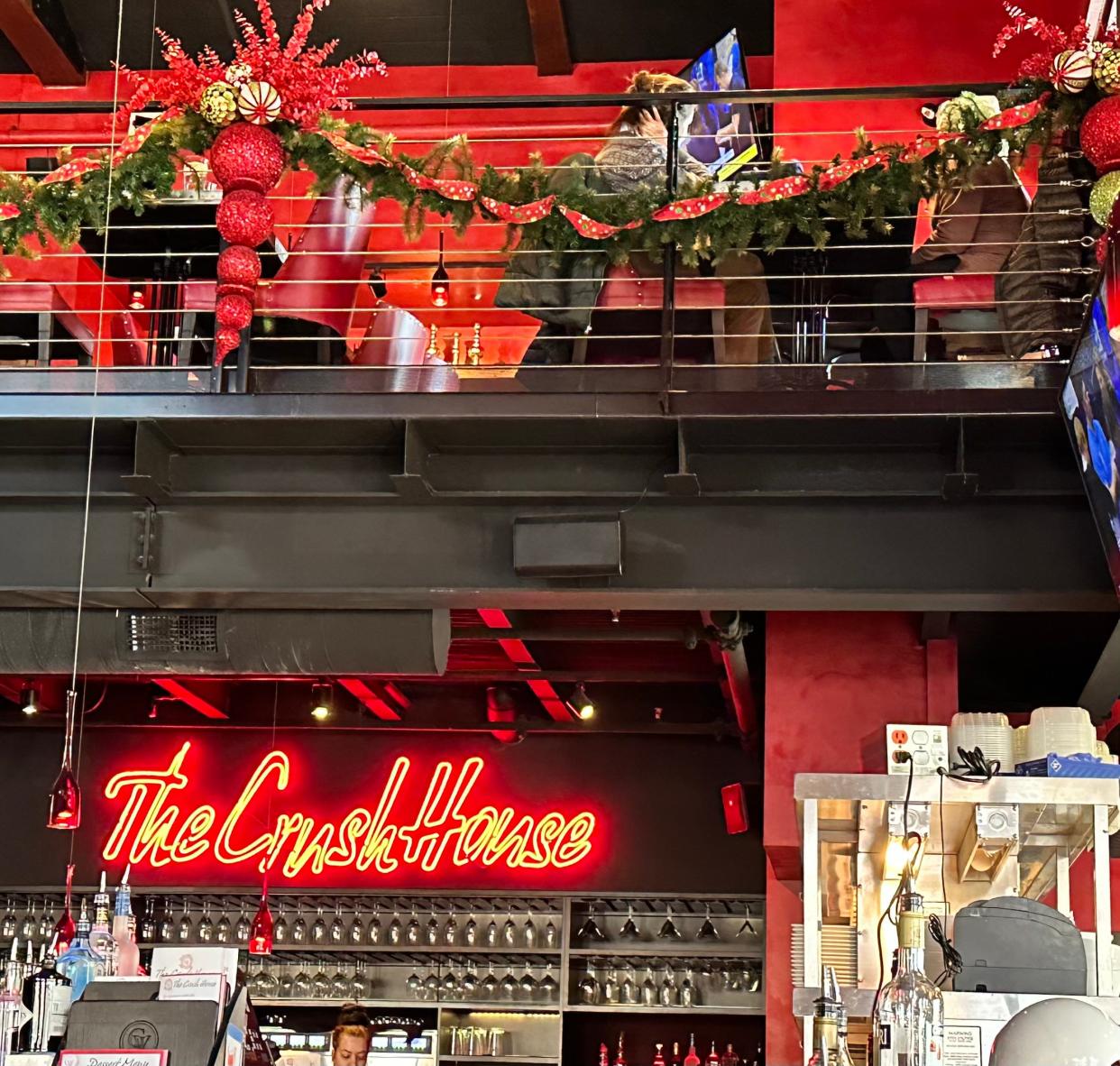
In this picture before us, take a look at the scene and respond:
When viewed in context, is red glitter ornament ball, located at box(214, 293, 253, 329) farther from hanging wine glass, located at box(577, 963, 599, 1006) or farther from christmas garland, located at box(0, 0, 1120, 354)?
hanging wine glass, located at box(577, 963, 599, 1006)

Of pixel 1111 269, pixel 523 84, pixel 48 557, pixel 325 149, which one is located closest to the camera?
pixel 1111 269

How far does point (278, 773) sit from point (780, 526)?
244 inches

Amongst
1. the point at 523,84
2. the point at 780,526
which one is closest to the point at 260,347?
the point at 780,526

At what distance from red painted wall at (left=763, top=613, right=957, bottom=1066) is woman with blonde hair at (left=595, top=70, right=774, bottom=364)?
1602 mm

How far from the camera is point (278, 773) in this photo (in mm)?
11469

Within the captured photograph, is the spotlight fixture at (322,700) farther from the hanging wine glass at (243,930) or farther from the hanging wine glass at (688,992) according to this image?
the hanging wine glass at (688,992)

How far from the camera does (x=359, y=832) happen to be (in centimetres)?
1123

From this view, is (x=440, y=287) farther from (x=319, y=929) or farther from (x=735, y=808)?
(x=319, y=929)

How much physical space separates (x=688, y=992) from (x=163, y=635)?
17.4 ft

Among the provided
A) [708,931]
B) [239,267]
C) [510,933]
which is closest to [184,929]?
[510,933]

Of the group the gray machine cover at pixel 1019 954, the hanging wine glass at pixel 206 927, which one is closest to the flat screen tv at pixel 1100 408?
the gray machine cover at pixel 1019 954

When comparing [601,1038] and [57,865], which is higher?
[57,865]

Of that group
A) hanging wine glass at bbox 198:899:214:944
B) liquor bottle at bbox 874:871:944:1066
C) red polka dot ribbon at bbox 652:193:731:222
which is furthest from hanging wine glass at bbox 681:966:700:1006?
liquor bottle at bbox 874:871:944:1066

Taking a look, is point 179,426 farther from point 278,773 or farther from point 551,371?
point 278,773
